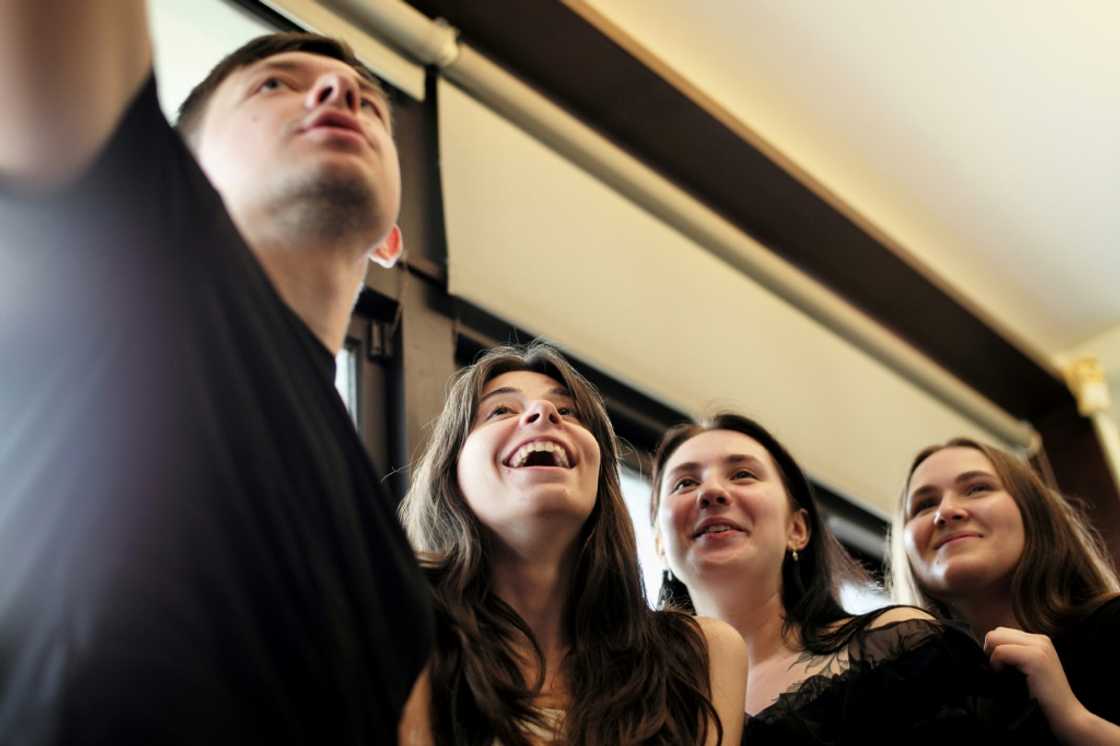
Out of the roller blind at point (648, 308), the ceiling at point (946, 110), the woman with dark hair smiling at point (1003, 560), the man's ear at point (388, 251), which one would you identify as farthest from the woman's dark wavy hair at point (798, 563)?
the ceiling at point (946, 110)

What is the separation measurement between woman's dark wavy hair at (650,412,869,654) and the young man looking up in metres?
0.98

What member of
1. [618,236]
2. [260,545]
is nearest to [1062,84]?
[618,236]

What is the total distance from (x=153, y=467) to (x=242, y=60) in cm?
50

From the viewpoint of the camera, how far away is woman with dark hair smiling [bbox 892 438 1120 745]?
65.7 inches

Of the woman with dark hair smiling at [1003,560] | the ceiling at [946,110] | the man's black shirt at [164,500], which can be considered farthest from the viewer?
the ceiling at [946,110]

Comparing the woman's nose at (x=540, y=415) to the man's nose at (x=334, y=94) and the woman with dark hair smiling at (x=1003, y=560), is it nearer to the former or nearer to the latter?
the man's nose at (x=334, y=94)

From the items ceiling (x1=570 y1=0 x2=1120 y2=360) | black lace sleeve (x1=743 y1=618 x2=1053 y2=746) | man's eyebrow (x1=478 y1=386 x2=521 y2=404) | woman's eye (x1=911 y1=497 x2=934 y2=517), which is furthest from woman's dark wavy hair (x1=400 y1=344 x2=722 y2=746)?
ceiling (x1=570 y1=0 x2=1120 y2=360)

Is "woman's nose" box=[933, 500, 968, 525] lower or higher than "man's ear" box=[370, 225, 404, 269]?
higher

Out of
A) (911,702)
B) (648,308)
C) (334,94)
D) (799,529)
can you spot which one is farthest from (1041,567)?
(334,94)

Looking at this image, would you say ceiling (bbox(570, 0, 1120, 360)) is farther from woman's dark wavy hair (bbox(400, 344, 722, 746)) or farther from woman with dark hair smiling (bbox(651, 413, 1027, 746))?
woman's dark wavy hair (bbox(400, 344, 722, 746))

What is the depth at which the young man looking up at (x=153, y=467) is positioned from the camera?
0.71 metres

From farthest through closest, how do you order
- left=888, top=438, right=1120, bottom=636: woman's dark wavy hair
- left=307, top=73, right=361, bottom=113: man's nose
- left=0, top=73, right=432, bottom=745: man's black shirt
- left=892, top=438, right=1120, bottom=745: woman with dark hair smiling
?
1. left=888, top=438, right=1120, bottom=636: woman's dark wavy hair
2. left=892, top=438, right=1120, bottom=745: woman with dark hair smiling
3. left=307, top=73, right=361, bottom=113: man's nose
4. left=0, top=73, right=432, bottom=745: man's black shirt

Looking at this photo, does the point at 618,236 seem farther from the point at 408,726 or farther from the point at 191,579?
the point at 191,579

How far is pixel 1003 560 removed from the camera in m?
1.86
